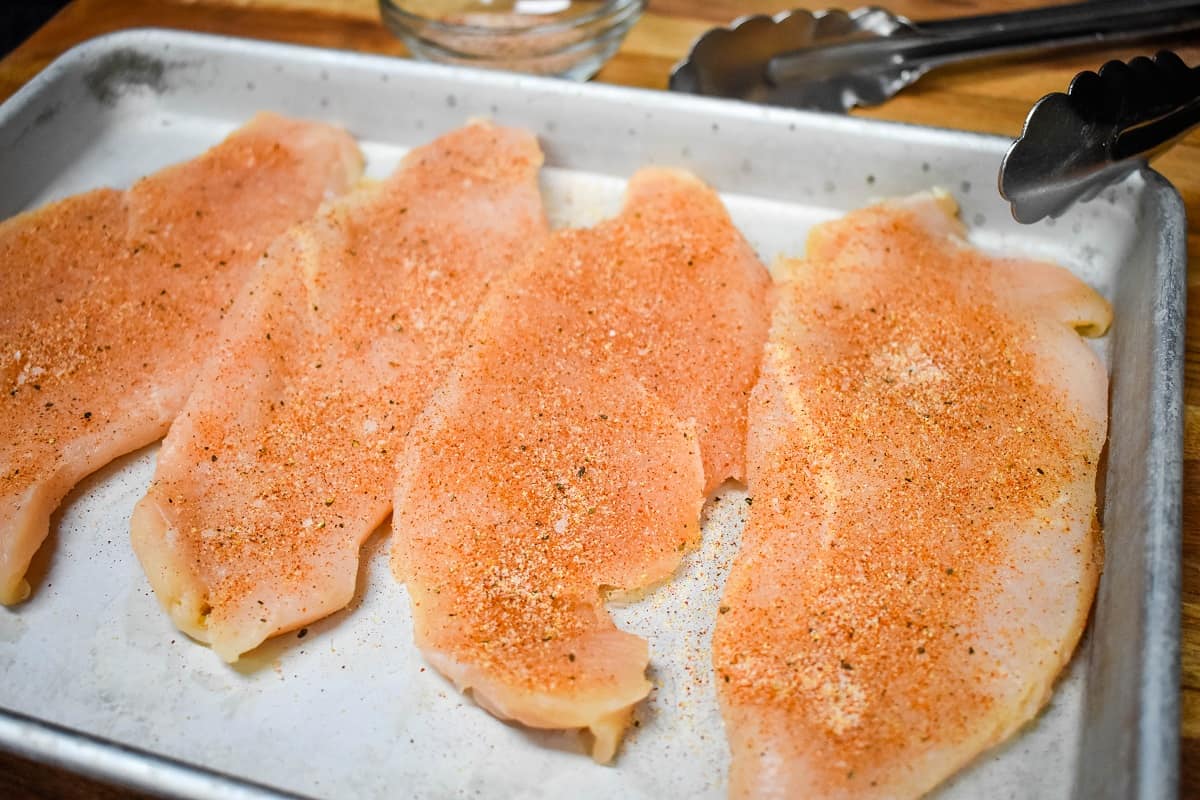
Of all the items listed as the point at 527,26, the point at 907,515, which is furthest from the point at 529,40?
the point at 907,515

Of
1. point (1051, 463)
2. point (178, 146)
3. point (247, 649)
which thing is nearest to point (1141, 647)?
point (1051, 463)

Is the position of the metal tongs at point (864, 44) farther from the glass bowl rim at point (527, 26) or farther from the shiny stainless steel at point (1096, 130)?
the shiny stainless steel at point (1096, 130)

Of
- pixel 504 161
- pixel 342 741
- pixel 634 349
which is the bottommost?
pixel 342 741

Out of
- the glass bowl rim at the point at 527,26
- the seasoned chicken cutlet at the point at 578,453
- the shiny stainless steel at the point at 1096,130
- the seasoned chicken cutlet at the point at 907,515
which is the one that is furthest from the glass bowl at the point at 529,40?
the shiny stainless steel at the point at 1096,130

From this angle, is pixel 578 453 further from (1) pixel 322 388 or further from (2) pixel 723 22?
(2) pixel 723 22

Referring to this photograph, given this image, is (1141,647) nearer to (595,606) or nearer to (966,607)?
(966,607)
